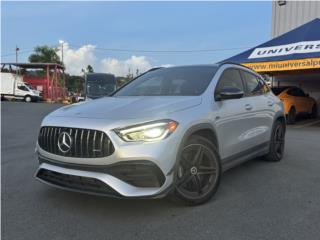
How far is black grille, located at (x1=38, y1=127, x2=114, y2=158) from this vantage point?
3596mm

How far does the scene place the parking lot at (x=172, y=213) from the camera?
3496 mm

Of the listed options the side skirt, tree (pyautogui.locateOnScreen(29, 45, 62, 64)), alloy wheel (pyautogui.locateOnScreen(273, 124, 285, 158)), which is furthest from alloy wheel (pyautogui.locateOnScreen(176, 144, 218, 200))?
tree (pyautogui.locateOnScreen(29, 45, 62, 64))

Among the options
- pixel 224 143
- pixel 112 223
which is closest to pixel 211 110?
pixel 224 143

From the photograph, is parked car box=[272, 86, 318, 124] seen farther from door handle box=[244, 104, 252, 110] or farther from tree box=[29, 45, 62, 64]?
tree box=[29, 45, 62, 64]

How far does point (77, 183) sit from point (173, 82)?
2.03 metres

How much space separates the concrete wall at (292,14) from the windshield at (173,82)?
15.5 meters

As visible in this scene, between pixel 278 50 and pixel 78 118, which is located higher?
pixel 278 50

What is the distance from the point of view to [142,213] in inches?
156

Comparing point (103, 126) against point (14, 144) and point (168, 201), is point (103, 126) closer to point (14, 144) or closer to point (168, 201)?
point (168, 201)

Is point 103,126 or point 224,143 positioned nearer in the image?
point 103,126

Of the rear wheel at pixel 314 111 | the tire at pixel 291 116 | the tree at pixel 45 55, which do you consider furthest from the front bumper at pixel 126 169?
the tree at pixel 45 55

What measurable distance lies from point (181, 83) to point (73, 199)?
2030 mm

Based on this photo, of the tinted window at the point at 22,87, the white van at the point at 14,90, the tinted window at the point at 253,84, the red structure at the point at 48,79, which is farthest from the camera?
the red structure at the point at 48,79

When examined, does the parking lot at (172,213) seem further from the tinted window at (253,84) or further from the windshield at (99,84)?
the windshield at (99,84)
